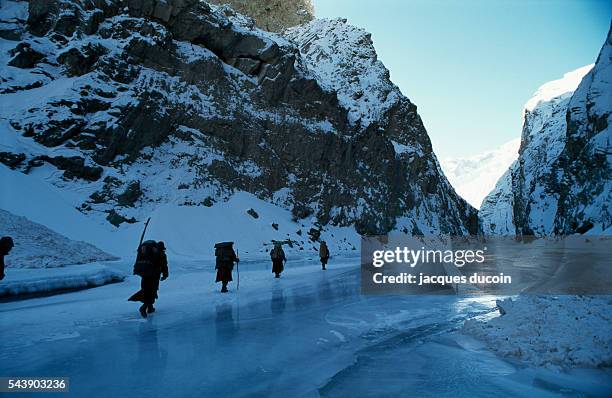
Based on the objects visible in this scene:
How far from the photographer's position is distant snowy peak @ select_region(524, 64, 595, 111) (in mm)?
171750

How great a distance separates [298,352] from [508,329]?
3.22 metres

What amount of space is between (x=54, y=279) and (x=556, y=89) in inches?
8095

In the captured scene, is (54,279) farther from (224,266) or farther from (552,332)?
(552,332)

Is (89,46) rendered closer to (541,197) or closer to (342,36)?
(342,36)

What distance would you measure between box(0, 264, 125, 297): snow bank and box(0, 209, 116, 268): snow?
0.49 m

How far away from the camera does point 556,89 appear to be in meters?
180

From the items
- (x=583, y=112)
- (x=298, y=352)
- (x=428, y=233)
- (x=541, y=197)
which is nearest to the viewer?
(x=298, y=352)

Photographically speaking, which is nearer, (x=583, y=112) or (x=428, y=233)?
(x=428, y=233)

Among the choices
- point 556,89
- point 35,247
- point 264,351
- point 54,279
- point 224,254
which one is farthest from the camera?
point 556,89

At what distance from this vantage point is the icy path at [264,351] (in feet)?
15.2

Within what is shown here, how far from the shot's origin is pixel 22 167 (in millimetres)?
27109

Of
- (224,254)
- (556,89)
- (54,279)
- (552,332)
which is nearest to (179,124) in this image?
(54,279)

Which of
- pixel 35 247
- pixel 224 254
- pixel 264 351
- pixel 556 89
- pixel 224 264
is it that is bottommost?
pixel 264 351

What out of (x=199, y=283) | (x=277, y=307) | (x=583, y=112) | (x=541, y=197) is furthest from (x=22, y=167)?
(x=541, y=197)
